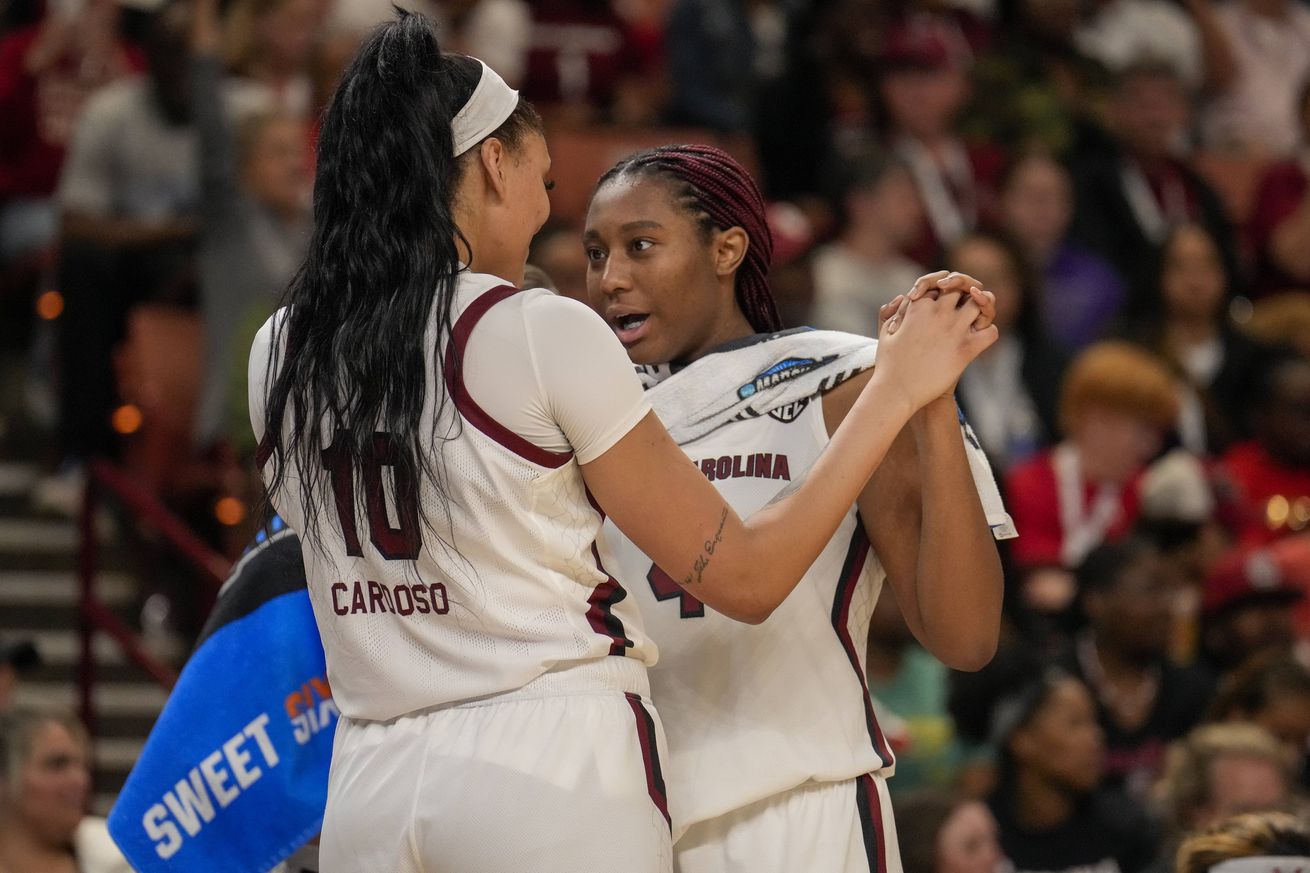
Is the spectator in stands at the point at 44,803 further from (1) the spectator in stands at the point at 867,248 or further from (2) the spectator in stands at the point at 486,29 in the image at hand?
(2) the spectator in stands at the point at 486,29

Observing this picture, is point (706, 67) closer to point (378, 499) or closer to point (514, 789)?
point (378, 499)

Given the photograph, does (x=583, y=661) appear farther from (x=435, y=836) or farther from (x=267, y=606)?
(x=267, y=606)

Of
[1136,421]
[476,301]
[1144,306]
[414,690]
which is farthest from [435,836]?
[1144,306]

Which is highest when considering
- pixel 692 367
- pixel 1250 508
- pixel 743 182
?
pixel 743 182

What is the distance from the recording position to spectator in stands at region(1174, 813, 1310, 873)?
3.52 meters

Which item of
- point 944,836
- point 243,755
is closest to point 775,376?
point 243,755

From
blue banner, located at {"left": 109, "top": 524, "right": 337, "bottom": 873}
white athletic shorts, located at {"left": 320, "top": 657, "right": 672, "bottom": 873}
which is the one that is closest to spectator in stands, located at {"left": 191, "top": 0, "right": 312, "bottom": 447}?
blue banner, located at {"left": 109, "top": 524, "right": 337, "bottom": 873}

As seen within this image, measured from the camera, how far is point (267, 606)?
3137 mm

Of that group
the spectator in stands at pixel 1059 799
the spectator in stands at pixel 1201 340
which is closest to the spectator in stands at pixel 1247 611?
the spectator in stands at pixel 1059 799

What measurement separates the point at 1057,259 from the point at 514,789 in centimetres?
665

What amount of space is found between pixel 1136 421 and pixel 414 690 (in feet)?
16.5

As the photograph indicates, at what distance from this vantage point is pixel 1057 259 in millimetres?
→ 8617

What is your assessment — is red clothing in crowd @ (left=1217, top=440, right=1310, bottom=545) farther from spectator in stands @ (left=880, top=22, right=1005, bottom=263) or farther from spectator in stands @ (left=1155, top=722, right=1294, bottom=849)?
spectator in stands @ (left=1155, top=722, right=1294, bottom=849)

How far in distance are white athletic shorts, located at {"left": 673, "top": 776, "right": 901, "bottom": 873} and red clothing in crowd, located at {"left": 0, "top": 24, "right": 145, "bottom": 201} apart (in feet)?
17.7
